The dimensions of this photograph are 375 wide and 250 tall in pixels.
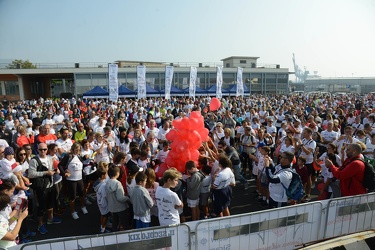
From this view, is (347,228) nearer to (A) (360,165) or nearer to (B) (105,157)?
(A) (360,165)

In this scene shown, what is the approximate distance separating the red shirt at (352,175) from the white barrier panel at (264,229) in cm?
84

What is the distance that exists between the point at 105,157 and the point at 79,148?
0.95m

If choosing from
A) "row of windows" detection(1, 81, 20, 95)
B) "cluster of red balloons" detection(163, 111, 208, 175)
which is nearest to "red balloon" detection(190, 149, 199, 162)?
"cluster of red balloons" detection(163, 111, 208, 175)

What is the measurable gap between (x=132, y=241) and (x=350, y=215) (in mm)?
3308

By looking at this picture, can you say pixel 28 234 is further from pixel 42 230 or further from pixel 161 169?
pixel 161 169

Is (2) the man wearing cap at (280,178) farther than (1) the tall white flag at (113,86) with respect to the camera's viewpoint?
No

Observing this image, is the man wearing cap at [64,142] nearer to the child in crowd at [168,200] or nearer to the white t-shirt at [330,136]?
the child in crowd at [168,200]

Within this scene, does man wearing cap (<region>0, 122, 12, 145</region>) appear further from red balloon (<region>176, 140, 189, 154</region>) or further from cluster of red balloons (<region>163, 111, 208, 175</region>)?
red balloon (<region>176, 140, 189, 154</region>)

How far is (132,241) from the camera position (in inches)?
121

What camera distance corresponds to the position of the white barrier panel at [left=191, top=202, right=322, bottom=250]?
3.39 m

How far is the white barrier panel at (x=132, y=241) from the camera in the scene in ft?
9.32

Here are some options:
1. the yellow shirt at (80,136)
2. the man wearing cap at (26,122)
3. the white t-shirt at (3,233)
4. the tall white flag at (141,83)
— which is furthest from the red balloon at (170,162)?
the tall white flag at (141,83)

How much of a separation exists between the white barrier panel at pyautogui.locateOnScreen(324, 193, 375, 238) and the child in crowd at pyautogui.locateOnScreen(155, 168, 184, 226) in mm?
2249

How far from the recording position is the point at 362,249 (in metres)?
3.55
